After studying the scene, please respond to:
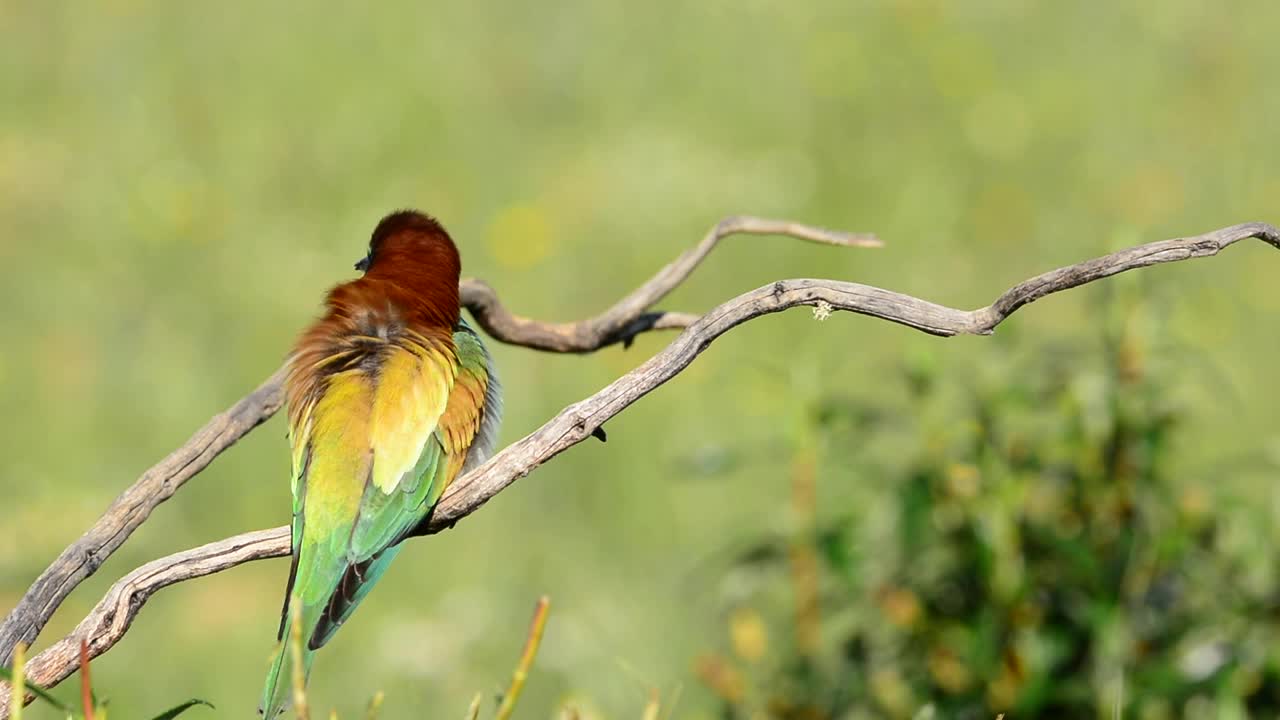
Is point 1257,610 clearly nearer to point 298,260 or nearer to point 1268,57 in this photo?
point 298,260

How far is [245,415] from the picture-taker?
2.18 m

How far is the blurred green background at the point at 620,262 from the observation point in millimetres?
3143

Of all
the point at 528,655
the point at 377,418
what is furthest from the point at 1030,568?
the point at 528,655

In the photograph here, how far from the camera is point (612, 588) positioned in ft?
14.8

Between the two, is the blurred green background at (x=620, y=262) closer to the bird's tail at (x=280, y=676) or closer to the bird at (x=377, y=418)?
the bird at (x=377, y=418)

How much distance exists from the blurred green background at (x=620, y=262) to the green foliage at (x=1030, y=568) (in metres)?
0.02

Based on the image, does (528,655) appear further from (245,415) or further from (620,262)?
(620,262)

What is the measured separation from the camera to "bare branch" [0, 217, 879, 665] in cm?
180

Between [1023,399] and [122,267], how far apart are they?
160 inches

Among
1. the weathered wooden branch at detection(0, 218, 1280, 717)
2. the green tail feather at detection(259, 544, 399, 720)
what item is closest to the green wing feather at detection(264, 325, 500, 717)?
the green tail feather at detection(259, 544, 399, 720)

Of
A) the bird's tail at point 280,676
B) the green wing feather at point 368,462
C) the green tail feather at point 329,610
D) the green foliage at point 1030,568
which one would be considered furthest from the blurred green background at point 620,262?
the bird's tail at point 280,676

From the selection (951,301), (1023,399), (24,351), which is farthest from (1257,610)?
(24,351)

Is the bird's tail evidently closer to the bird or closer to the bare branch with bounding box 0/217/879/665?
the bird

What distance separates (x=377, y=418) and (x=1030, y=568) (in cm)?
128
